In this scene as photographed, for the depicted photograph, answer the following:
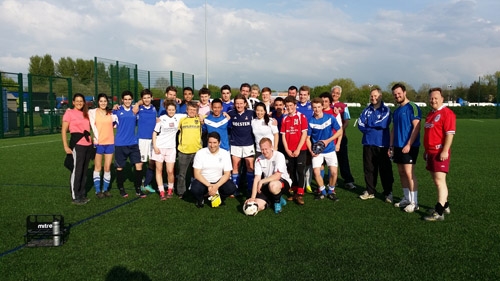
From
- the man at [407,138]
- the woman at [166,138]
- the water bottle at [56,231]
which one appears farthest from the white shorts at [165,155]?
the man at [407,138]

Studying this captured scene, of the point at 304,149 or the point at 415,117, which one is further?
the point at 304,149

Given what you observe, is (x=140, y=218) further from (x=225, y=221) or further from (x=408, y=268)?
(x=408, y=268)

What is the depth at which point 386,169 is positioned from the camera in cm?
638

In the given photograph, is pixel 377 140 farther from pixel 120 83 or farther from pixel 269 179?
pixel 120 83

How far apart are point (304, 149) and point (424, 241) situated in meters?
2.49

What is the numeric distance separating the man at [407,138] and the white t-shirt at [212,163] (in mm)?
2557

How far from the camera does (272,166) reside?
6035 millimetres

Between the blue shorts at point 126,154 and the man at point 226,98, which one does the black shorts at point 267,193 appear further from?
the blue shorts at point 126,154

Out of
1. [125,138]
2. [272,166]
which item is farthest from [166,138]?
[272,166]

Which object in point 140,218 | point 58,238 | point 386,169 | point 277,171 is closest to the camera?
point 58,238

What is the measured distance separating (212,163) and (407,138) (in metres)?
2.92

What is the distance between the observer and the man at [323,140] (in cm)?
657

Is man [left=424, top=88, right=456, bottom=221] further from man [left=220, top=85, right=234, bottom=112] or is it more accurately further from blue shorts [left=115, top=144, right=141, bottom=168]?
blue shorts [left=115, top=144, right=141, bottom=168]

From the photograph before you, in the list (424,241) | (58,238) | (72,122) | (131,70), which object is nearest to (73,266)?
(58,238)
